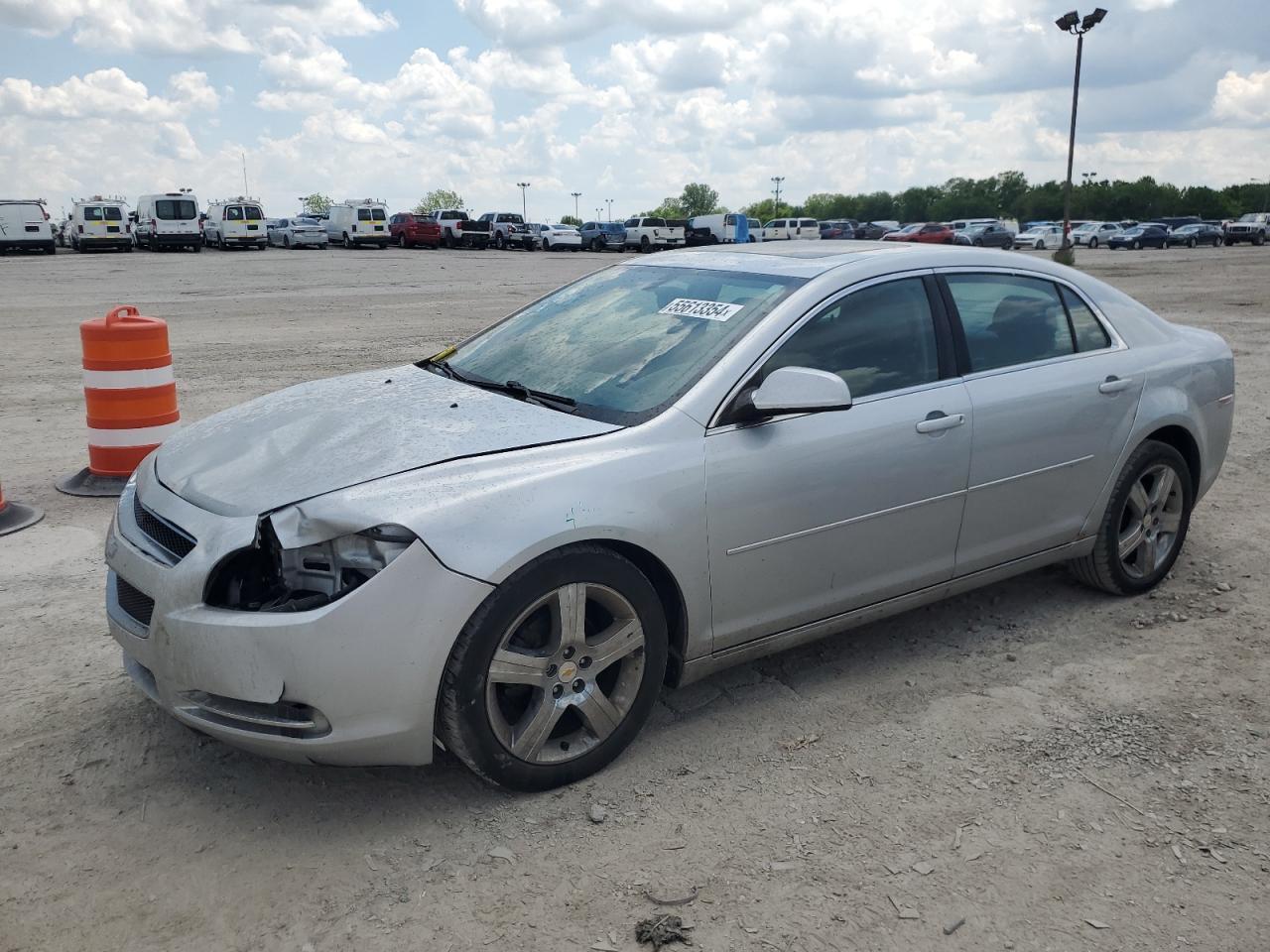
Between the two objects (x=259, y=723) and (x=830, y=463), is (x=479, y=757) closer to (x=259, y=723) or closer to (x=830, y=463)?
(x=259, y=723)

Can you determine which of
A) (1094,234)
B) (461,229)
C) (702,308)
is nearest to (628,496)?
(702,308)

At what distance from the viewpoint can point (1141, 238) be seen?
58312mm

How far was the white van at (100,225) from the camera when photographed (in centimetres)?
4294

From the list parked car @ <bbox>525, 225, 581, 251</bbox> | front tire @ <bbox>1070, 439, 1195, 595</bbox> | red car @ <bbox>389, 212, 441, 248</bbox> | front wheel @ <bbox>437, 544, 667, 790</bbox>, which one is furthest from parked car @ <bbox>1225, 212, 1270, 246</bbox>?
front wheel @ <bbox>437, 544, 667, 790</bbox>

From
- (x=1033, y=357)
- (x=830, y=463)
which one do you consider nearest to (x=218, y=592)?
(x=830, y=463)

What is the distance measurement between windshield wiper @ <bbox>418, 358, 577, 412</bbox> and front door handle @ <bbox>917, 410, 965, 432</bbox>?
1288 millimetres

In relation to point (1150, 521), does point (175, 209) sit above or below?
above

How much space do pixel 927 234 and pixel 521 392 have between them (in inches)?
1889

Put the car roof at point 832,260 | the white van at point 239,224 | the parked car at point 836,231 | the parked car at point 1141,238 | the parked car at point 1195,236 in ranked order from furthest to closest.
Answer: the parked car at point 1195,236, the parked car at point 1141,238, the parked car at point 836,231, the white van at point 239,224, the car roof at point 832,260

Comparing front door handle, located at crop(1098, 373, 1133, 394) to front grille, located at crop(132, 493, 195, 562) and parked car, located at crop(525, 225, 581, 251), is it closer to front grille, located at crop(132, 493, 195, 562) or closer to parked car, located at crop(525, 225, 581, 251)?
front grille, located at crop(132, 493, 195, 562)

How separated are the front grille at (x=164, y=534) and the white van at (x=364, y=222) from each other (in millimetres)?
47931

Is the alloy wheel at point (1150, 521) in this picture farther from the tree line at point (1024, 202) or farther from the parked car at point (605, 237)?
the tree line at point (1024, 202)

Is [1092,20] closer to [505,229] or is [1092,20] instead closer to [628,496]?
[505,229]

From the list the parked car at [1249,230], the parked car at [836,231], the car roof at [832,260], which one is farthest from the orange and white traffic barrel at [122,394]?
the parked car at [1249,230]
